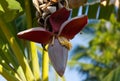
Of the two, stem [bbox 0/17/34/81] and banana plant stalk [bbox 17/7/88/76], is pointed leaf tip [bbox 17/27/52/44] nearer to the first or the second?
banana plant stalk [bbox 17/7/88/76]

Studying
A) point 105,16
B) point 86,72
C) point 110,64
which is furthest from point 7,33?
point 86,72

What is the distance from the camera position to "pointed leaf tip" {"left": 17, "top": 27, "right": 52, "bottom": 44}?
0.82m

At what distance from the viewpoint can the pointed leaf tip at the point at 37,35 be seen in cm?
82

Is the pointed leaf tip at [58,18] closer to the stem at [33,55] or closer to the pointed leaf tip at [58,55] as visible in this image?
the pointed leaf tip at [58,55]

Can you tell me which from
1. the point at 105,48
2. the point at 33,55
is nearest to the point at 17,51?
the point at 33,55

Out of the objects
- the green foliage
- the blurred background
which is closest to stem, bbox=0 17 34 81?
the blurred background

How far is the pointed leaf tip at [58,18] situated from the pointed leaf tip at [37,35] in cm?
2

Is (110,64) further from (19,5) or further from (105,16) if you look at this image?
(19,5)

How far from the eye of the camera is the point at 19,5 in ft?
3.34

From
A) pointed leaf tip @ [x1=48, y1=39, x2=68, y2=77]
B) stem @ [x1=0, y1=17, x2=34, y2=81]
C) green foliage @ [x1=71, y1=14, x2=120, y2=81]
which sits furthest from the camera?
green foliage @ [x1=71, y1=14, x2=120, y2=81]

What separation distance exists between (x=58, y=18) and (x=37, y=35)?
60mm

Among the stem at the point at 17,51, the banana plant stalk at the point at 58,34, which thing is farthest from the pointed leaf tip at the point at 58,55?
the stem at the point at 17,51

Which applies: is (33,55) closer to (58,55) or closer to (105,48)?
(58,55)

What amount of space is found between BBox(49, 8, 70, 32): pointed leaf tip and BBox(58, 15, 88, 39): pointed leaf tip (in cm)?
2
